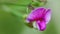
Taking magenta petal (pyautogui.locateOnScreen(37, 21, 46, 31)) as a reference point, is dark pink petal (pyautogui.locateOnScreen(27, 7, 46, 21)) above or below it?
above

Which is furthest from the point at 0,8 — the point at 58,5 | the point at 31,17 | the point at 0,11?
the point at 58,5

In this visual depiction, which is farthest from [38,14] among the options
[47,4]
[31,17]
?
[47,4]

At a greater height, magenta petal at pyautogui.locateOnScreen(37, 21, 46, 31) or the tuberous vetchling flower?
the tuberous vetchling flower

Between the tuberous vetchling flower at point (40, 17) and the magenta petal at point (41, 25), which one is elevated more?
the tuberous vetchling flower at point (40, 17)

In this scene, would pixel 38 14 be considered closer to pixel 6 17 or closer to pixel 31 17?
pixel 31 17

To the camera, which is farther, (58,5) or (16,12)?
(58,5)

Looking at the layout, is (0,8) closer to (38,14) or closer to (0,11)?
(0,11)

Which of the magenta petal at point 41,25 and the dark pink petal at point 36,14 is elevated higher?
the dark pink petal at point 36,14
